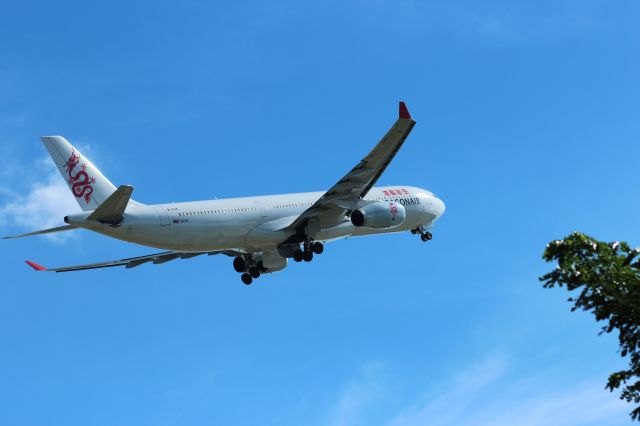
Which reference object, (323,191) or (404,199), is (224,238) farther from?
(404,199)

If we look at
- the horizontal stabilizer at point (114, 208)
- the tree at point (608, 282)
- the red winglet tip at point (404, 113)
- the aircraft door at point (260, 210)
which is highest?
the aircraft door at point (260, 210)

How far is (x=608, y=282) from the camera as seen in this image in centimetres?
2119

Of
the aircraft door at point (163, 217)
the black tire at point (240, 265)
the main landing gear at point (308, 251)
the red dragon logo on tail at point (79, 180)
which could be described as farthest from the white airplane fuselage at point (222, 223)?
the red dragon logo on tail at point (79, 180)

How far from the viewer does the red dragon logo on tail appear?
180ft

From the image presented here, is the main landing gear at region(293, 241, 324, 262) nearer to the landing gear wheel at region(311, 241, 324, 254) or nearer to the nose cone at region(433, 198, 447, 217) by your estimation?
the landing gear wheel at region(311, 241, 324, 254)

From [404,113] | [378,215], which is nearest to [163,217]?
[378,215]

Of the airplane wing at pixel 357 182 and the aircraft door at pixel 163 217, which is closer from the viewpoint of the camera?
the airplane wing at pixel 357 182

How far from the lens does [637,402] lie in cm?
2139

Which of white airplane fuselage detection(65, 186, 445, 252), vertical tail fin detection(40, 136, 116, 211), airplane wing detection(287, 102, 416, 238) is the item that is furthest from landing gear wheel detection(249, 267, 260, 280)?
vertical tail fin detection(40, 136, 116, 211)

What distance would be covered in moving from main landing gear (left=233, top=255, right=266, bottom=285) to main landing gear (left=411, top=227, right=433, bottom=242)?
10287mm

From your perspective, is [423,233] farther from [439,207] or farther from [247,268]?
[247,268]

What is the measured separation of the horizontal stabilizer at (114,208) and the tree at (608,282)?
30188mm

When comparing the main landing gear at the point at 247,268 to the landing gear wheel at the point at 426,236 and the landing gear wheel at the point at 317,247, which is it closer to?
the landing gear wheel at the point at 317,247

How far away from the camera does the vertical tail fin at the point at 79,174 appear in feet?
180
